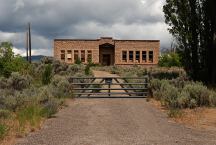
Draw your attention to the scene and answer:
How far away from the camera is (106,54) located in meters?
78.0

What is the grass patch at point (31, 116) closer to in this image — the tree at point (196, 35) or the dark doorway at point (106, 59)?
the tree at point (196, 35)

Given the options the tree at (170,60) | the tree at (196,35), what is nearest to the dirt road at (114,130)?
the tree at (196,35)

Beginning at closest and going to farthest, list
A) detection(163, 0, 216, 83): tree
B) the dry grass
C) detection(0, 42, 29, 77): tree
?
the dry grass → detection(163, 0, 216, 83): tree → detection(0, 42, 29, 77): tree

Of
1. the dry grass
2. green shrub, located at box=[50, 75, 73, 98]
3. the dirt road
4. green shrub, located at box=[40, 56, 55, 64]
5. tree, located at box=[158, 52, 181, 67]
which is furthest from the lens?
tree, located at box=[158, 52, 181, 67]

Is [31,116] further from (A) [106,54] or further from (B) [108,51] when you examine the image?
(A) [106,54]

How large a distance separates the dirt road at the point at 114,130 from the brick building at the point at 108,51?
5734 cm

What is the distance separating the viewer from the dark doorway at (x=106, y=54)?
252 feet

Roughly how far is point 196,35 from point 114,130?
1369 centimetres

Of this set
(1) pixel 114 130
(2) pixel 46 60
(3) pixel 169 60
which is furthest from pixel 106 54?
(1) pixel 114 130

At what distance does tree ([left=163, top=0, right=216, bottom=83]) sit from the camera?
964 inches

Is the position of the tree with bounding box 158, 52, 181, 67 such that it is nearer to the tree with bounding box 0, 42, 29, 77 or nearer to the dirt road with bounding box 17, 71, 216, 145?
the tree with bounding box 0, 42, 29, 77

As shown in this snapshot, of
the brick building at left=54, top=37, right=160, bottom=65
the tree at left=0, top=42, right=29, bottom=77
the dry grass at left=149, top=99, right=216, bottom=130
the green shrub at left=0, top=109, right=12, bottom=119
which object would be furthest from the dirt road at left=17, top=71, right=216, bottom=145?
the brick building at left=54, top=37, right=160, bottom=65

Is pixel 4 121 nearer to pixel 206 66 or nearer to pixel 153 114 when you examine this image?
pixel 153 114

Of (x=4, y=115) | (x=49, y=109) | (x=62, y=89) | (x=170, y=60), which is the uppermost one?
(x=170, y=60)
